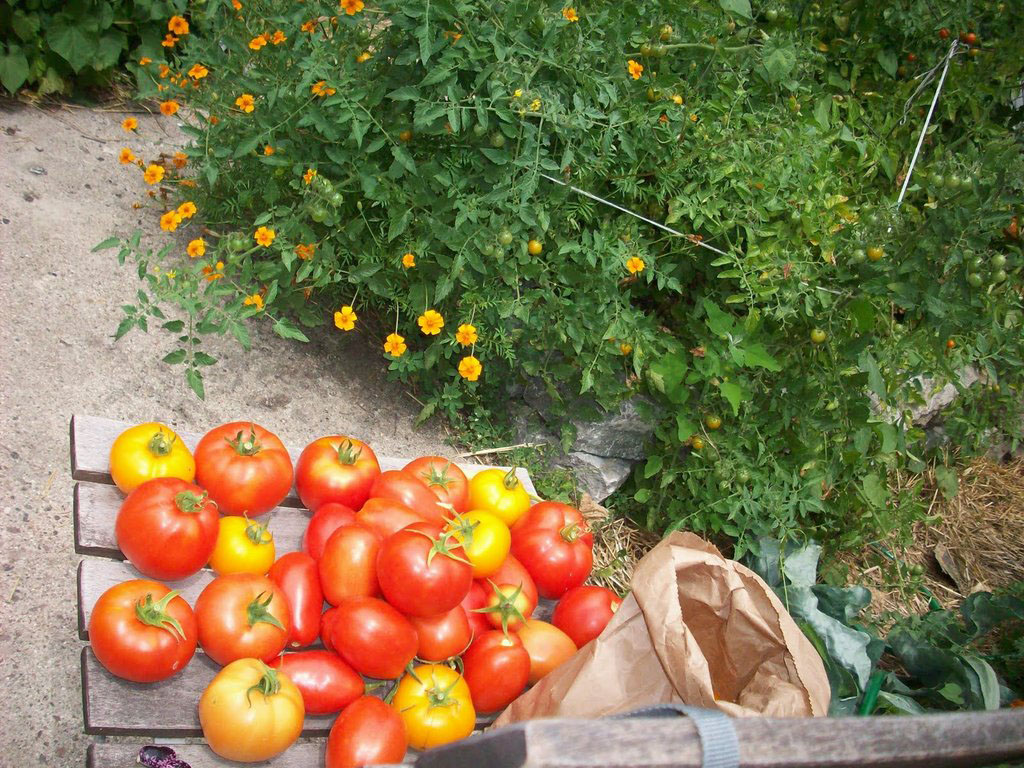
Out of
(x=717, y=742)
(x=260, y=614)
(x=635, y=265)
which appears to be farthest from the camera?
(x=635, y=265)

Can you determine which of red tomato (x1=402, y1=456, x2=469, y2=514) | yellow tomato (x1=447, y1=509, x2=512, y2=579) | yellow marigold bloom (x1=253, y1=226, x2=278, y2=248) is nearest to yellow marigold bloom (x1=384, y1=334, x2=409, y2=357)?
yellow marigold bloom (x1=253, y1=226, x2=278, y2=248)

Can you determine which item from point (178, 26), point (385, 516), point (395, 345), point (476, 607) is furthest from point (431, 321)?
point (178, 26)

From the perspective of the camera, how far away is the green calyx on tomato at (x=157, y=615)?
155cm

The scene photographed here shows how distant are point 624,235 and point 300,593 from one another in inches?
56.4

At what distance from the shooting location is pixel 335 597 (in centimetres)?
183

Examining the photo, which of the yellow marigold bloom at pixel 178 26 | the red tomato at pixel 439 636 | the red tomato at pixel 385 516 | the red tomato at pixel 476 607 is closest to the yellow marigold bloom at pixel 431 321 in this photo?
the red tomato at pixel 385 516

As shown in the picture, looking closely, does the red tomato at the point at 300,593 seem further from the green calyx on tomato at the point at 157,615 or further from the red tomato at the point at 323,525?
the green calyx on tomato at the point at 157,615

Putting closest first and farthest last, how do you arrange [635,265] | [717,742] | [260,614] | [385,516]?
[717,742]
[260,614]
[385,516]
[635,265]

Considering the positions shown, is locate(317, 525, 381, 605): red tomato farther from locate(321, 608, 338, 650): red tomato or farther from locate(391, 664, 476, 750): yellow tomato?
locate(391, 664, 476, 750): yellow tomato

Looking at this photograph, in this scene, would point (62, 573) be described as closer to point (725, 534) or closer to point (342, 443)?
point (342, 443)

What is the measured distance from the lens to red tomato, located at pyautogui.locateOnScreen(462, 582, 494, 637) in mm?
1946

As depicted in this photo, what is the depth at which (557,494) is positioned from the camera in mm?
2787

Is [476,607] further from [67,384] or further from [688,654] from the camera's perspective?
[67,384]

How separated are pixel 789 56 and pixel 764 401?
108 centimetres
